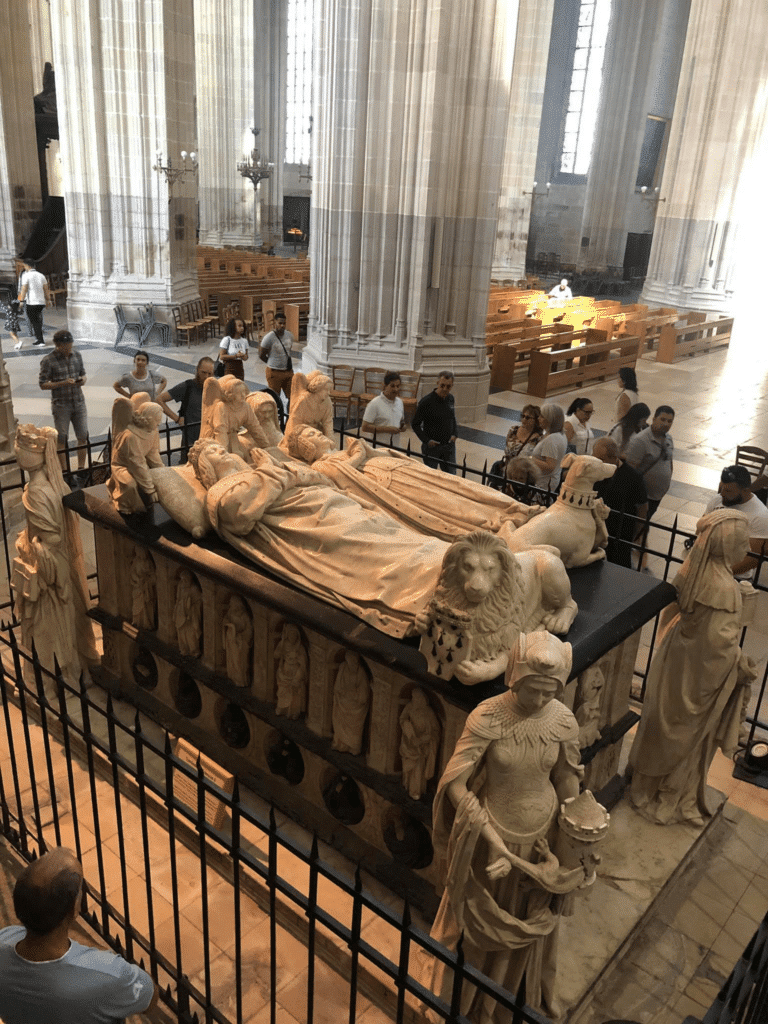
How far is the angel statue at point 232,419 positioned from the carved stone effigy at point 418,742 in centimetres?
215

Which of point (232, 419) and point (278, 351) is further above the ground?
point (232, 419)

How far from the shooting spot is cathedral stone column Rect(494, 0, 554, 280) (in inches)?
857

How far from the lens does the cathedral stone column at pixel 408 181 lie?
9766 millimetres

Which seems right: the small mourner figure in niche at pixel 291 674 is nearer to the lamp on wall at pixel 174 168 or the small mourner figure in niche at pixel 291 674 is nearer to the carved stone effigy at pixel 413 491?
the carved stone effigy at pixel 413 491

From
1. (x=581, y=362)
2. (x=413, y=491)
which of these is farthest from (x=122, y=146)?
(x=413, y=491)

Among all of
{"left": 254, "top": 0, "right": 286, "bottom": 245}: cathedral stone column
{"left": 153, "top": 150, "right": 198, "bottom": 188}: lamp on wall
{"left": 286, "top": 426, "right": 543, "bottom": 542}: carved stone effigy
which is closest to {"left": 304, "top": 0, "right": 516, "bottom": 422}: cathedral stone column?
{"left": 153, "top": 150, "right": 198, "bottom": 188}: lamp on wall

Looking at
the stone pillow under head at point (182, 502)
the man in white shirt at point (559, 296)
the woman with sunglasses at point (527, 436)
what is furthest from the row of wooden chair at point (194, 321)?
the stone pillow under head at point (182, 502)

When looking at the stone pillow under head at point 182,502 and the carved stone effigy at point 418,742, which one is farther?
the stone pillow under head at point 182,502

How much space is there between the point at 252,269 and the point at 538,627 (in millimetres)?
17833

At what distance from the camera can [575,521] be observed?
4.02 m

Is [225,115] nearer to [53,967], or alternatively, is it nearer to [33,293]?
[33,293]

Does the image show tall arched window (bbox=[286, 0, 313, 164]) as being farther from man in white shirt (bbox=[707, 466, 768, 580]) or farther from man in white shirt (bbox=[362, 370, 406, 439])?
man in white shirt (bbox=[707, 466, 768, 580])

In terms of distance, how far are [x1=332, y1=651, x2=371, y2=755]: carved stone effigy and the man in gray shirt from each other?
3560 millimetres

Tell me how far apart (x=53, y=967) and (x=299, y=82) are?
32.2 meters
